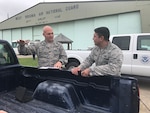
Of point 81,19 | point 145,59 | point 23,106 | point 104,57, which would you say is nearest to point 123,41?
point 145,59

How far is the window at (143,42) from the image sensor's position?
7.58 meters

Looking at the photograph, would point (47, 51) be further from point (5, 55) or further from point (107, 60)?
point (107, 60)

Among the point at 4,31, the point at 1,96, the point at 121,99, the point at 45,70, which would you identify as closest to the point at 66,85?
the point at 45,70

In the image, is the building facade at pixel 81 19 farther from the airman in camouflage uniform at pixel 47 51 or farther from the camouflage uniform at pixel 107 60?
the camouflage uniform at pixel 107 60

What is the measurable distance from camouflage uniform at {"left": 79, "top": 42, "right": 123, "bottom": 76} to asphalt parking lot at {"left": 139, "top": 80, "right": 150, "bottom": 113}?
8.18ft

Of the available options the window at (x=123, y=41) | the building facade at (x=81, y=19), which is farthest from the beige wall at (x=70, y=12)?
the window at (x=123, y=41)

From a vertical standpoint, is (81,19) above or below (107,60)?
above

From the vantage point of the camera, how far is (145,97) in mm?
6465

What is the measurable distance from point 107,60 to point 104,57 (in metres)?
0.06

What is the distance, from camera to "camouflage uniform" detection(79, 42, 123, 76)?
290 centimetres

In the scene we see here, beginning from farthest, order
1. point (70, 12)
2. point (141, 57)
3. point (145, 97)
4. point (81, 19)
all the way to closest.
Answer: point (70, 12) < point (81, 19) < point (141, 57) < point (145, 97)

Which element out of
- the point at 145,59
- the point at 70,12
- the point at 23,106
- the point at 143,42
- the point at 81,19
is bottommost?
the point at 23,106

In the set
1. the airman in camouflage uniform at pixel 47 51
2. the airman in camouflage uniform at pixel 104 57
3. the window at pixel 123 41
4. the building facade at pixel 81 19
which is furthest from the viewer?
the building facade at pixel 81 19

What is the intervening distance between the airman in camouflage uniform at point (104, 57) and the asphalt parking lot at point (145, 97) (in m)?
2.50
